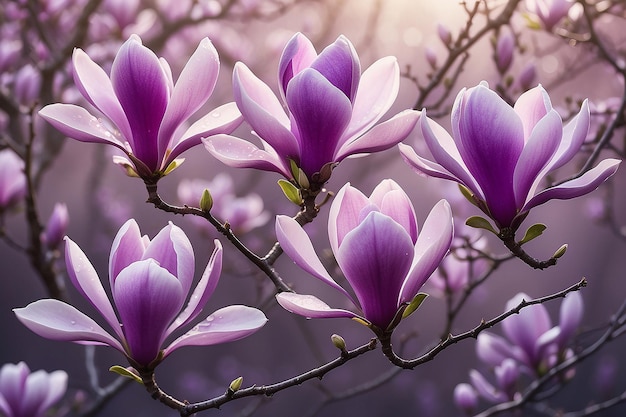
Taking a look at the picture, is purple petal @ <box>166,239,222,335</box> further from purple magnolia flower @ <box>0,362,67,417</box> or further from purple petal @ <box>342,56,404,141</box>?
purple magnolia flower @ <box>0,362,67,417</box>

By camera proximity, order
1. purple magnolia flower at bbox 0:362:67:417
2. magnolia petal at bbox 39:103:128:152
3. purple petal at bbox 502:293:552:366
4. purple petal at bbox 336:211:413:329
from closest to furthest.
→ 1. purple petal at bbox 336:211:413:329
2. magnolia petal at bbox 39:103:128:152
3. purple magnolia flower at bbox 0:362:67:417
4. purple petal at bbox 502:293:552:366

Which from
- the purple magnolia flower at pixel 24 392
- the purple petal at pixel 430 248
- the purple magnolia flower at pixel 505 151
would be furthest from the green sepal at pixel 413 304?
the purple magnolia flower at pixel 24 392

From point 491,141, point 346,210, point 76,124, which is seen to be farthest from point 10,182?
point 491,141

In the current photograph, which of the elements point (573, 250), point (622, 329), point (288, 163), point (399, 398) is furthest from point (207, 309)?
point (288, 163)

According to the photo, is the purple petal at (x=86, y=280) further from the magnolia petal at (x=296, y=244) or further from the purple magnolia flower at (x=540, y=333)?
the purple magnolia flower at (x=540, y=333)

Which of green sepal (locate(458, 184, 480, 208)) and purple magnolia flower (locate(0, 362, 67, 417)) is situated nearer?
green sepal (locate(458, 184, 480, 208))

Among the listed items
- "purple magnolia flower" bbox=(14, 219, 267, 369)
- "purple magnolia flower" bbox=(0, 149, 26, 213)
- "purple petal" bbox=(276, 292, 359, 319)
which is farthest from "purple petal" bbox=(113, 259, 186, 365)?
"purple magnolia flower" bbox=(0, 149, 26, 213)
